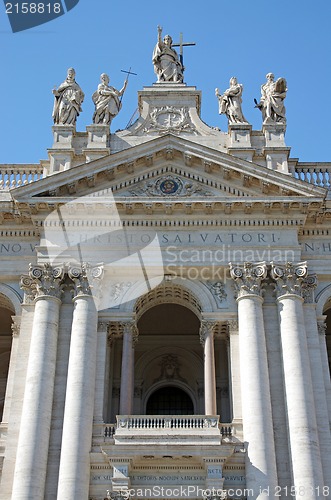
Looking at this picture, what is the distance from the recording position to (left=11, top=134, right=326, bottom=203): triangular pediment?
84.4 feet

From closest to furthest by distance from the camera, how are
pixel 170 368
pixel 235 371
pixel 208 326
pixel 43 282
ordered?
pixel 235 371 < pixel 208 326 < pixel 43 282 < pixel 170 368

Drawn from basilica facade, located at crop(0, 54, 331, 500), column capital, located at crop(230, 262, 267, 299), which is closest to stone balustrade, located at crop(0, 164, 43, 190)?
basilica facade, located at crop(0, 54, 331, 500)

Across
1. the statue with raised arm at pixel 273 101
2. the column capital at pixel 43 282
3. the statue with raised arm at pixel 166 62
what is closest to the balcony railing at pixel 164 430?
the column capital at pixel 43 282

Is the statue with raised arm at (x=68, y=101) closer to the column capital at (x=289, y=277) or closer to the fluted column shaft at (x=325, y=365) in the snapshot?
the column capital at (x=289, y=277)

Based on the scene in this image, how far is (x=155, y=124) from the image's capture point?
29219 millimetres

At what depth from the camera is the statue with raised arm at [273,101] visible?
28.8 metres

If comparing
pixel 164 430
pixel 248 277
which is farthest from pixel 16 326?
pixel 248 277

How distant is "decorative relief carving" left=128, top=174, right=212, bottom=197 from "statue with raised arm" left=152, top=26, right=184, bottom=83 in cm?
655

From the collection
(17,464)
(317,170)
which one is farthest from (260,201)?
(17,464)

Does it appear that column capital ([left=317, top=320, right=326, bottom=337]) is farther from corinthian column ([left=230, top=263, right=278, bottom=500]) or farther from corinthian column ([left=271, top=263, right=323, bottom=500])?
corinthian column ([left=230, top=263, right=278, bottom=500])

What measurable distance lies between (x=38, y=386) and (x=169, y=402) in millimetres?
7839

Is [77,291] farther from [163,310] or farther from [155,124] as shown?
[155,124]

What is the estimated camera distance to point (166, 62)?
105ft

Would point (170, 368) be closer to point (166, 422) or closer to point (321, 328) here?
point (166, 422)
